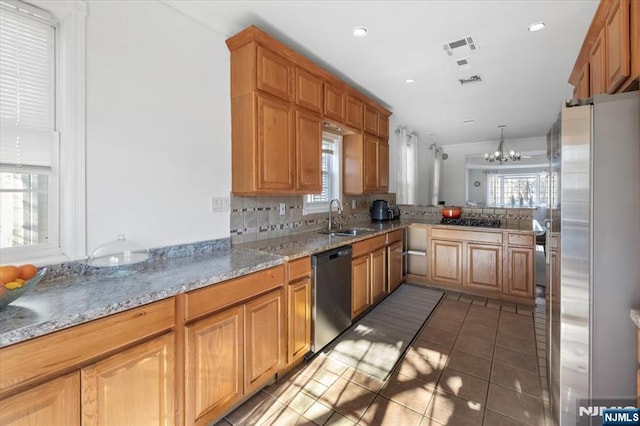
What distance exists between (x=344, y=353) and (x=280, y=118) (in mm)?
2039

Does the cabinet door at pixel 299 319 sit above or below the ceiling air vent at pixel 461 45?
below

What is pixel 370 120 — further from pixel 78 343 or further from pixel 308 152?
pixel 78 343

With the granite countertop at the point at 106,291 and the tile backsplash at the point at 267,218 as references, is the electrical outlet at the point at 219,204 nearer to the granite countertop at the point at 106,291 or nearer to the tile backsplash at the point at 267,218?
the tile backsplash at the point at 267,218

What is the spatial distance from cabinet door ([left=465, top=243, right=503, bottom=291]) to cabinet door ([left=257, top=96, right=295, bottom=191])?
268cm

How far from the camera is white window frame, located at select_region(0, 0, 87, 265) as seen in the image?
152 cm

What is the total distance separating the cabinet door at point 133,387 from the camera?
1.09 m

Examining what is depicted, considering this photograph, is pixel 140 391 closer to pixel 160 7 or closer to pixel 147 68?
pixel 147 68

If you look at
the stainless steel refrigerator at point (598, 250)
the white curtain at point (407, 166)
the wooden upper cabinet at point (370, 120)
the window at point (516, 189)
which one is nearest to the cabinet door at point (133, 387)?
the stainless steel refrigerator at point (598, 250)

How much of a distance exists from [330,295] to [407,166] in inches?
160

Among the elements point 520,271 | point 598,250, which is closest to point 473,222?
point 520,271

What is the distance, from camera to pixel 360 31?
2279 mm

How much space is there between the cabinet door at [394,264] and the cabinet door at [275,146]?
67.9 inches

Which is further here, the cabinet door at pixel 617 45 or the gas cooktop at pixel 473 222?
the gas cooktop at pixel 473 222

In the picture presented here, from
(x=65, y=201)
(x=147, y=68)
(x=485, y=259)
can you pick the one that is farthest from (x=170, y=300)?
(x=485, y=259)
